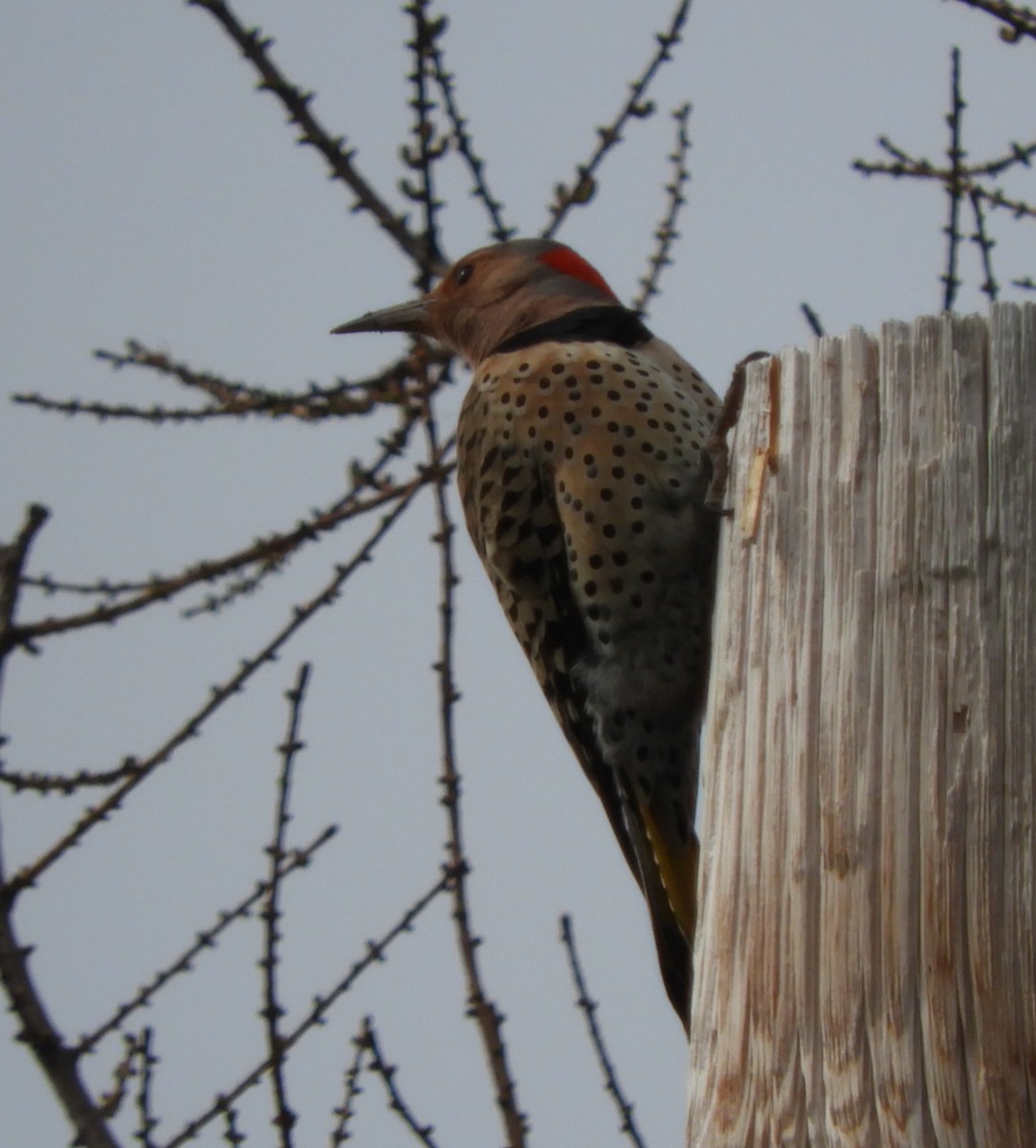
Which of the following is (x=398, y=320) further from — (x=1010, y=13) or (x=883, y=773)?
(x=883, y=773)

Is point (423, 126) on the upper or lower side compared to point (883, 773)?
upper

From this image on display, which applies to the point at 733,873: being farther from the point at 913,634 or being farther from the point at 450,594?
the point at 450,594

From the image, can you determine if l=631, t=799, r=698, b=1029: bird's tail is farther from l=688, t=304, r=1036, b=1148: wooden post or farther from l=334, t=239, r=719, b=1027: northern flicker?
l=688, t=304, r=1036, b=1148: wooden post

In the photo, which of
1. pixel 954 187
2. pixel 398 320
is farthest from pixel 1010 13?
pixel 398 320

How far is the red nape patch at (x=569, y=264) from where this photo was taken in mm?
4191

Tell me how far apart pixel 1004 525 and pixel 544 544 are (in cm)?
164

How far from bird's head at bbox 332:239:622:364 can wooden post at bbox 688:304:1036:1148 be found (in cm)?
203

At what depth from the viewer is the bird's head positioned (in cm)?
414

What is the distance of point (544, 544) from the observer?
3.49m

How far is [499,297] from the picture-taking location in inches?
167

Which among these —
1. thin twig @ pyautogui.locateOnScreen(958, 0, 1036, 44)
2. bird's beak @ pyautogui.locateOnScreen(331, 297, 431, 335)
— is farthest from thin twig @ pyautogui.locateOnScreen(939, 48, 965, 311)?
bird's beak @ pyautogui.locateOnScreen(331, 297, 431, 335)

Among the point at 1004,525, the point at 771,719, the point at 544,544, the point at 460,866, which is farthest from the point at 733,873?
the point at 544,544

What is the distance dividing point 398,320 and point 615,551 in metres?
1.49

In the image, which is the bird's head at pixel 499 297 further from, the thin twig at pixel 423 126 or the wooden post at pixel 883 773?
the wooden post at pixel 883 773
